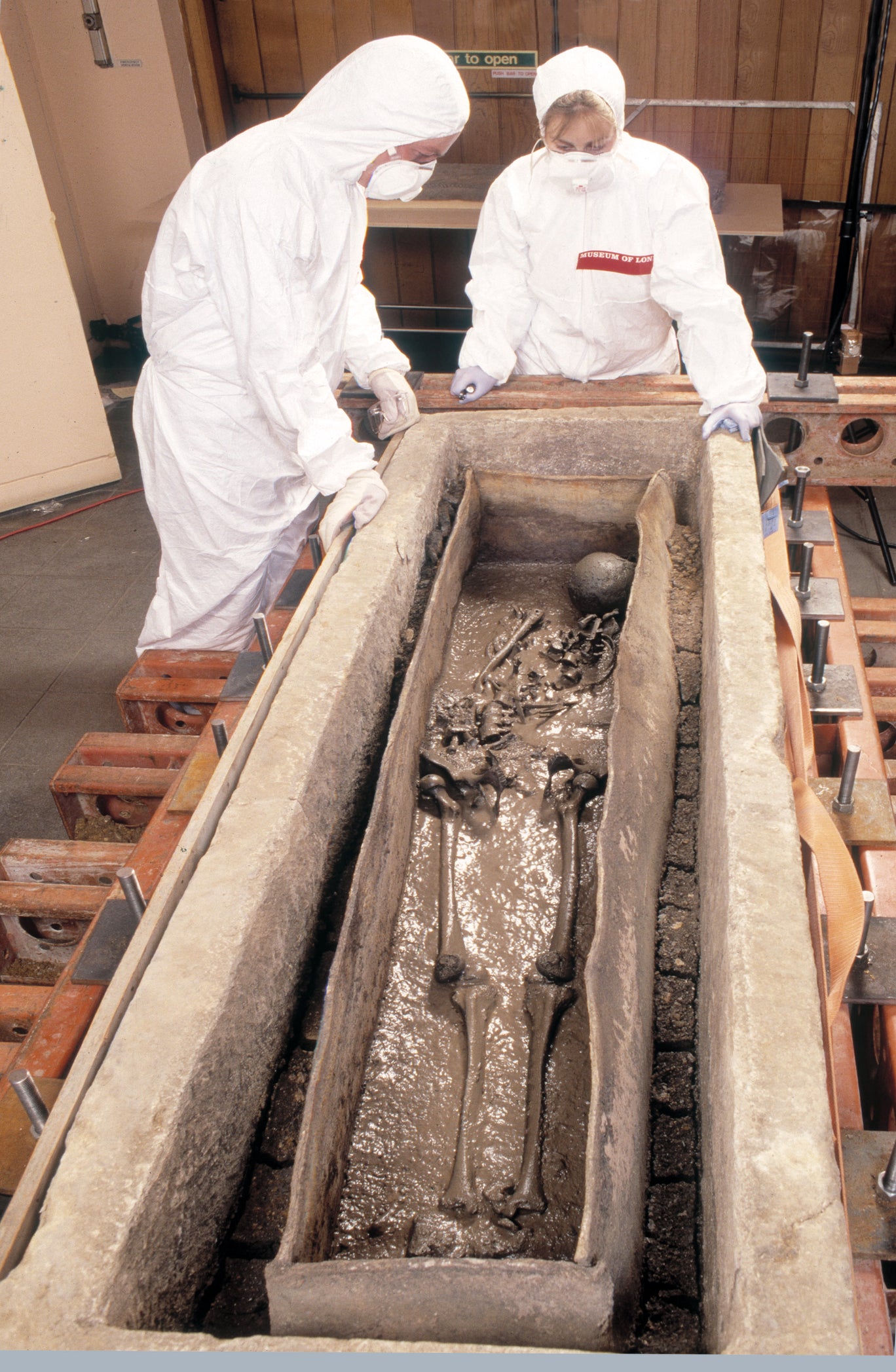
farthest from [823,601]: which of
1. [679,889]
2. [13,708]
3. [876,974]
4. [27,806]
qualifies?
[13,708]

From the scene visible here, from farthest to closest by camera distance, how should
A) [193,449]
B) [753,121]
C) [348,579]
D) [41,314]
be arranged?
[753,121], [41,314], [193,449], [348,579]

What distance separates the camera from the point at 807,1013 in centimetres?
158

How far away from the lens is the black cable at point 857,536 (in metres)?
5.26

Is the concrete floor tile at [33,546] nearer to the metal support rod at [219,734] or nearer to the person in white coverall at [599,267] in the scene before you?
the person in white coverall at [599,267]

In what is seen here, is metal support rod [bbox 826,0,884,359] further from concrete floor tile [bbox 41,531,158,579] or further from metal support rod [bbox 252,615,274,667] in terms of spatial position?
metal support rod [bbox 252,615,274,667]

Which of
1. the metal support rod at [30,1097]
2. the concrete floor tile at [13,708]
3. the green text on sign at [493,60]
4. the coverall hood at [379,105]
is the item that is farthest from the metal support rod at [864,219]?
the metal support rod at [30,1097]

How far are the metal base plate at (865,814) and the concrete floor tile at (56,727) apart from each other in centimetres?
299

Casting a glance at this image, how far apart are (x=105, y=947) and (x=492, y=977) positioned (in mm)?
833

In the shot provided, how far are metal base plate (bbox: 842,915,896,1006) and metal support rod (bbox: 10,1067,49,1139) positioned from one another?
1.56 meters

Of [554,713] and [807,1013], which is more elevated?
[807,1013]

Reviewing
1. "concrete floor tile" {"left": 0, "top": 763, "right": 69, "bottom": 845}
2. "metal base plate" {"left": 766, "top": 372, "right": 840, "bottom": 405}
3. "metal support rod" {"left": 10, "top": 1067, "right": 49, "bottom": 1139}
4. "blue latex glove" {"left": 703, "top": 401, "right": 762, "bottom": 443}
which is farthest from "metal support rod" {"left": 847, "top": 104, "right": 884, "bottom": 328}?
"metal support rod" {"left": 10, "top": 1067, "right": 49, "bottom": 1139}

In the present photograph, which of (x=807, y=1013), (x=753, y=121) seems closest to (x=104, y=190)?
(x=753, y=121)

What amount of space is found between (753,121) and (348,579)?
5.27 m

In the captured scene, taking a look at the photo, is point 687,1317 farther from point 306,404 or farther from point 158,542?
point 158,542
